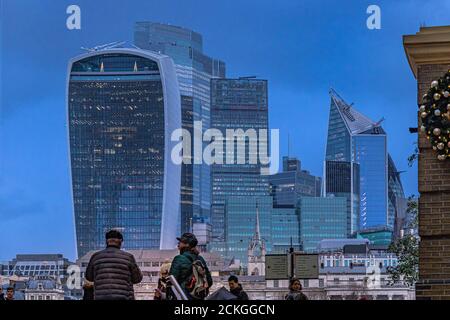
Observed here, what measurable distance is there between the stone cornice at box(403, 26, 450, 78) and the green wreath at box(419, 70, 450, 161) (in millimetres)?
272

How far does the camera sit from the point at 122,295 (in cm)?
957

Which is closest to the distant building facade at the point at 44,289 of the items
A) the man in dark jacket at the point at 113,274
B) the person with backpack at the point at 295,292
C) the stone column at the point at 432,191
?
the person with backpack at the point at 295,292

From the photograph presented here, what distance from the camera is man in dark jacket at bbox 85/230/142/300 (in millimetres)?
9562

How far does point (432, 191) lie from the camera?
11.4 metres

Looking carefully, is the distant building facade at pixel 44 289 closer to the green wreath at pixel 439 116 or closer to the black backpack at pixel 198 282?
the green wreath at pixel 439 116

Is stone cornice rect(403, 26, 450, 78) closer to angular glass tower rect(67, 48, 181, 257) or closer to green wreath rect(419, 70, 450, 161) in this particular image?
green wreath rect(419, 70, 450, 161)

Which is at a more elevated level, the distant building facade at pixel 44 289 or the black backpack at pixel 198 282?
the black backpack at pixel 198 282

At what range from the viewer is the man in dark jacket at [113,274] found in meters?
9.56

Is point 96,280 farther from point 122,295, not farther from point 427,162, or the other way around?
point 427,162

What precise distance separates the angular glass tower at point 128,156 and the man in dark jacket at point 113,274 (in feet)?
591

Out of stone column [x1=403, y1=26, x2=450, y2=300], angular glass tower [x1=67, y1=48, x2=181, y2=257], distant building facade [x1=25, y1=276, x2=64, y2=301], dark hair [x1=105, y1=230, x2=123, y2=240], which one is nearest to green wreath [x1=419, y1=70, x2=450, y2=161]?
stone column [x1=403, y1=26, x2=450, y2=300]
